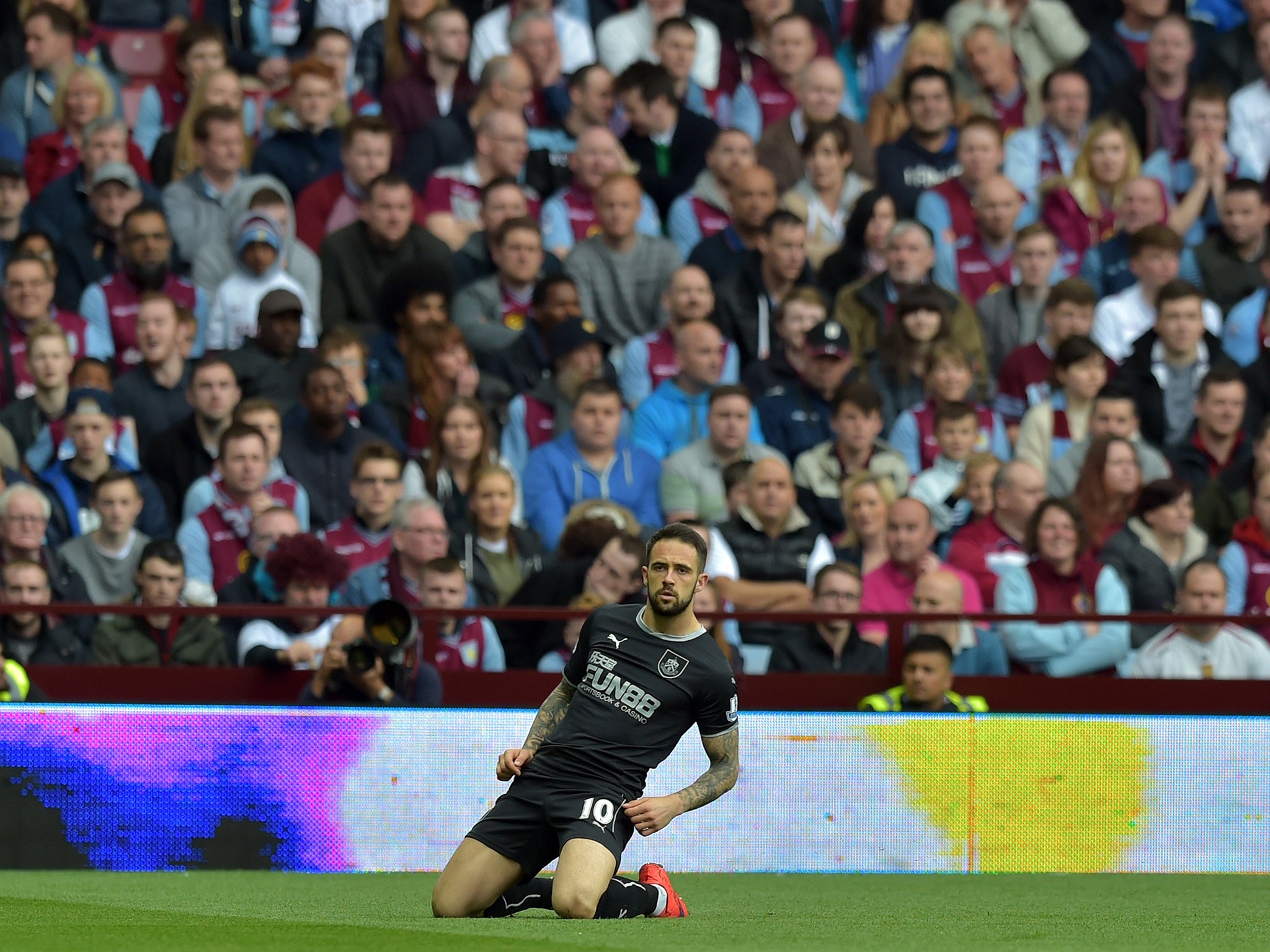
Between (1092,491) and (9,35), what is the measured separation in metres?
7.86

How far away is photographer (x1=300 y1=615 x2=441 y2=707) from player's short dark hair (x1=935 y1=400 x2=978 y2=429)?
3504 millimetres

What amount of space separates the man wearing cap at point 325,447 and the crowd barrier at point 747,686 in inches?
53.7

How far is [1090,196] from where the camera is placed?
14758mm

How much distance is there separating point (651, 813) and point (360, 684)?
339 cm

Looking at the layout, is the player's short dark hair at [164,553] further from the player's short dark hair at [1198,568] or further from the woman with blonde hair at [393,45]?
the player's short dark hair at [1198,568]

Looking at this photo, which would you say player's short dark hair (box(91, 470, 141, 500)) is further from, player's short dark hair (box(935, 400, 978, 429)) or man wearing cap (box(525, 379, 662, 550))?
player's short dark hair (box(935, 400, 978, 429))

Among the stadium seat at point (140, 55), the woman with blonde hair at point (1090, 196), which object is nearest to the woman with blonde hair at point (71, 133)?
the stadium seat at point (140, 55)

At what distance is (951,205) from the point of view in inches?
567

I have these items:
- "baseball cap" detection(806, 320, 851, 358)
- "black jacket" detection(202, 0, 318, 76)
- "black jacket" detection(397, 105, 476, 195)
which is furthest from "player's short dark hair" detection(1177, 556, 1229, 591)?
"black jacket" detection(202, 0, 318, 76)

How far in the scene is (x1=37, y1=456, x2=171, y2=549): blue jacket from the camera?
11508mm

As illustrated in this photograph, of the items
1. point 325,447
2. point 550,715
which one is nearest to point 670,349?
point 325,447

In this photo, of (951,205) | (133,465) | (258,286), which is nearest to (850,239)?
(951,205)

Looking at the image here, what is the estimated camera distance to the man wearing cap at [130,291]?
12.8 meters

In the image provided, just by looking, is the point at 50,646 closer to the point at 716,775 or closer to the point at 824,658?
the point at 824,658
